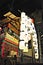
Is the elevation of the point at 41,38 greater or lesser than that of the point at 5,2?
lesser

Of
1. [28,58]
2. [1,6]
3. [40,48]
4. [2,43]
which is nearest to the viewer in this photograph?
[2,43]

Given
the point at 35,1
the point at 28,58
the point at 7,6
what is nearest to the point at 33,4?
the point at 35,1

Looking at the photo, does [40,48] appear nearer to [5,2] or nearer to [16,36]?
[16,36]

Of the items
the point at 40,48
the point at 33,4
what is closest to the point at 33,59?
the point at 40,48

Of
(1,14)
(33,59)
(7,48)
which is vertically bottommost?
(33,59)

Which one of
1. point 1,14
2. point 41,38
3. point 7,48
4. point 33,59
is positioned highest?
point 1,14

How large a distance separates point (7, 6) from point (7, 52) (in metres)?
1.07

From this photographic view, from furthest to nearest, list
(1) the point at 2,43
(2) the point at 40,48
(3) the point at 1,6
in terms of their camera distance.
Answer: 1. (3) the point at 1,6
2. (2) the point at 40,48
3. (1) the point at 2,43

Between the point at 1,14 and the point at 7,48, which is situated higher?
the point at 1,14

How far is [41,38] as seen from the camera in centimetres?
323

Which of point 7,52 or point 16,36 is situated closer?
point 7,52

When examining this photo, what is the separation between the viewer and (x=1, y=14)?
11.1 ft

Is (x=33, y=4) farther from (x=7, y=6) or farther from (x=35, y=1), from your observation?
(x=7, y=6)

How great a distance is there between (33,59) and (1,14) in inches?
46.9
